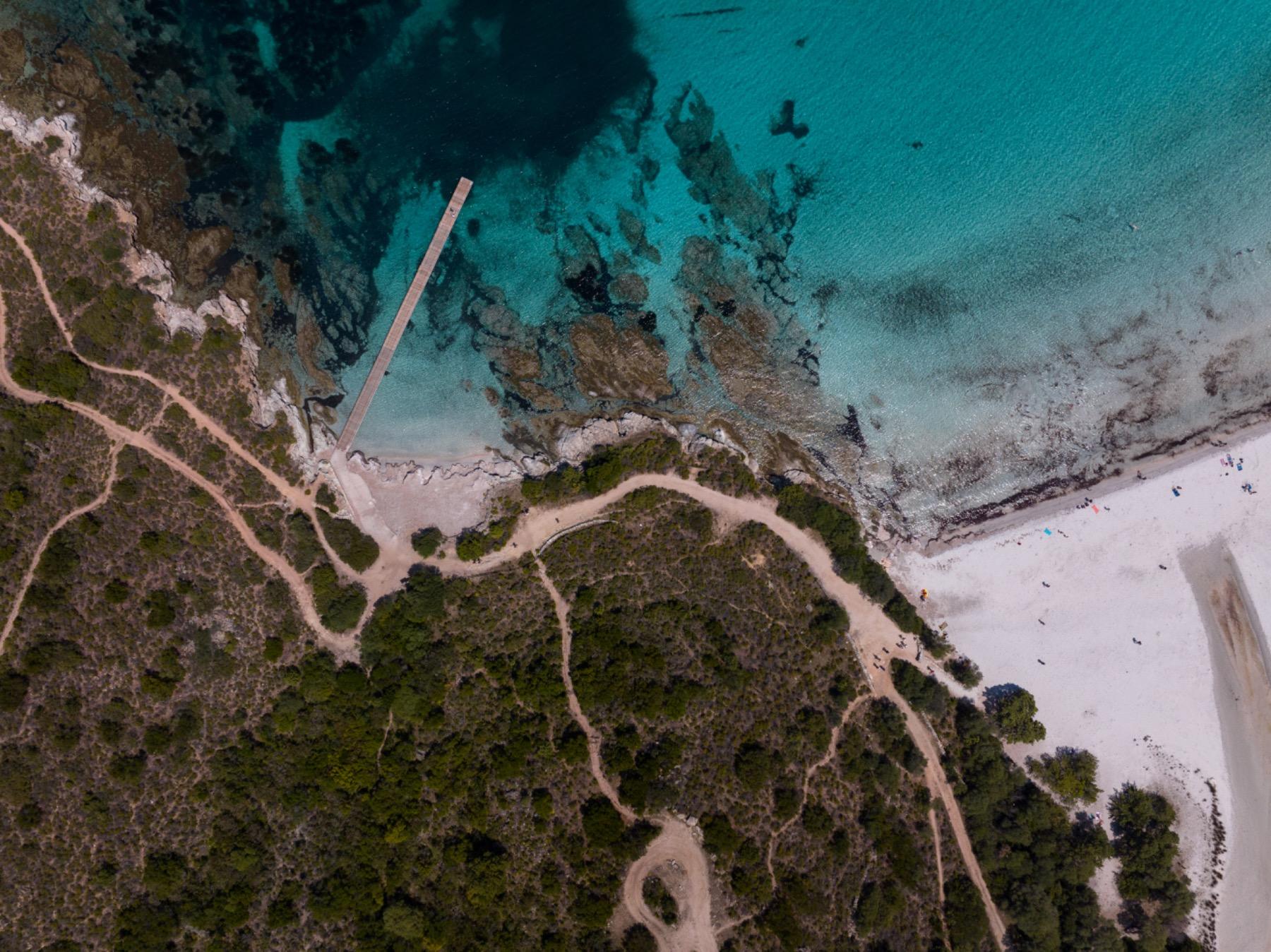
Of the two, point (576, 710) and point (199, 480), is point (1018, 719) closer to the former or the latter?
point (576, 710)

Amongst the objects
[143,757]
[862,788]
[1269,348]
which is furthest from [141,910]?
[1269,348]

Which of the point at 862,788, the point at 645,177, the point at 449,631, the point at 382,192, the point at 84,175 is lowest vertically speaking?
the point at 862,788

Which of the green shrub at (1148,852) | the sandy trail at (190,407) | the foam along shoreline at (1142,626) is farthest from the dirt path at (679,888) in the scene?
the green shrub at (1148,852)

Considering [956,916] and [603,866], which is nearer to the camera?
[603,866]

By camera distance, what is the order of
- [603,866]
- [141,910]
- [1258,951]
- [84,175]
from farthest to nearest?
1. [1258,951]
2. [84,175]
3. [603,866]
4. [141,910]

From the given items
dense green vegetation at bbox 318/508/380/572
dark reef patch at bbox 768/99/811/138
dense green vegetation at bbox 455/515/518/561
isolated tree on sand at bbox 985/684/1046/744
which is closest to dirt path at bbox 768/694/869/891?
isolated tree on sand at bbox 985/684/1046/744

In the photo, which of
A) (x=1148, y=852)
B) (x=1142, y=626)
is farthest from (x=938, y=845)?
(x=1142, y=626)

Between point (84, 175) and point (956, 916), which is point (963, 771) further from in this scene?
point (84, 175)

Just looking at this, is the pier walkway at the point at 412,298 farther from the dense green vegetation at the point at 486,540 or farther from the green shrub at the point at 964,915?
the green shrub at the point at 964,915
